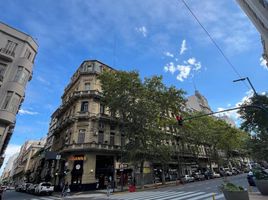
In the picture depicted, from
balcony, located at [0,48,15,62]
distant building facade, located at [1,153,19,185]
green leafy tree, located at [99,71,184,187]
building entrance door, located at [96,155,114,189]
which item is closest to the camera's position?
balcony, located at [0,48,15,62]

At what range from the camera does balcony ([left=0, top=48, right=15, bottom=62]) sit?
20.9 m

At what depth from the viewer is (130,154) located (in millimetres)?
26625

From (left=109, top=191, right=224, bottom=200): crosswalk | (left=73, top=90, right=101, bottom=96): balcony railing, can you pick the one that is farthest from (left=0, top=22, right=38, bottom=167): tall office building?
(left=109, top=191, right=224, bottom=200): crosswalk

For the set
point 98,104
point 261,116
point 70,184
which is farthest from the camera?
point 98,104

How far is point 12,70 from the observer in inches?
848

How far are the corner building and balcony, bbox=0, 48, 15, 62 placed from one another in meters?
13.5

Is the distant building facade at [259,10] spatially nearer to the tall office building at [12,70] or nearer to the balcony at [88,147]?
the tall office building at [12,70]

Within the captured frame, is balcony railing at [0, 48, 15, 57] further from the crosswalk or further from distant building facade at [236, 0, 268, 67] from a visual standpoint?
distant building facade at [236, 0, 268, 67]

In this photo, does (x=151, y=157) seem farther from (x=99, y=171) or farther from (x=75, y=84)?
(x=75, y=84)

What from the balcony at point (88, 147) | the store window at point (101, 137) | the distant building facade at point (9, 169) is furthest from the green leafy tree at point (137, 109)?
the distant building facade at point (9, 169)

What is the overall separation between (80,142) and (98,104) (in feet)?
23.3

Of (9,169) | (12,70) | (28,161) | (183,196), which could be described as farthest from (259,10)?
(9,169)

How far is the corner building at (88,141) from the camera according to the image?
29188mm

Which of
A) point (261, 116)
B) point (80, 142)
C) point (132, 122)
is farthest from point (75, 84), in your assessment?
point (261, 116)
